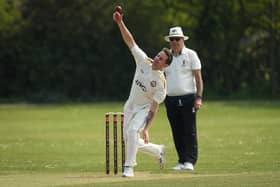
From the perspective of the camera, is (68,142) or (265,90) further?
(265,90)

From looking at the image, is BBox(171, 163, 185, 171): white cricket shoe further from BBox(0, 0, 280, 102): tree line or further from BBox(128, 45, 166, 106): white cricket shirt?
BBox(0, 0, 280, 102): tree line

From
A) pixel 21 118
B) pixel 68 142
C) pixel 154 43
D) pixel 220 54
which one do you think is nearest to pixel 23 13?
pixel 154 43

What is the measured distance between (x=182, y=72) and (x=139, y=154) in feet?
16.1

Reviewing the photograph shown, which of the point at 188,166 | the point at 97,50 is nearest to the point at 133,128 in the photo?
the point at 188,166

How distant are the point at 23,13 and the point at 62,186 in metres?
36.4

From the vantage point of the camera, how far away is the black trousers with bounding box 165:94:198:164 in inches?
642

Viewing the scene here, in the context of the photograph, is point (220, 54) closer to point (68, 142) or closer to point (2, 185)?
point (68, 142)

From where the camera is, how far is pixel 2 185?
1359 centimetres

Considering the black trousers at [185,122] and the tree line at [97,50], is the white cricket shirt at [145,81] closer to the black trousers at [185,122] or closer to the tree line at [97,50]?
the black trousers at [185,122]

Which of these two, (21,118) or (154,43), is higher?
(154,43)

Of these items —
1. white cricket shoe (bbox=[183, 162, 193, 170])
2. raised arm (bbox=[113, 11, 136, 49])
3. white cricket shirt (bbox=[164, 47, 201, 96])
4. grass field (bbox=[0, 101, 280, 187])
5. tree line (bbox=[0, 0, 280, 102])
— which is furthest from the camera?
tree line (bbox=[0, 0, 280, 102])

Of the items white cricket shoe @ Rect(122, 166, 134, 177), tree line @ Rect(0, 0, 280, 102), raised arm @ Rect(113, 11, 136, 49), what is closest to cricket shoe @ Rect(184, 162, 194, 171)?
white cricket shoe @ Rect(122, 166, 134, 177)

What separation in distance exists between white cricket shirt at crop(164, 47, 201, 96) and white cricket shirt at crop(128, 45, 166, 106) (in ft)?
4.61

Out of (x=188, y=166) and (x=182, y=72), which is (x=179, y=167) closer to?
(x=188, y=166)
